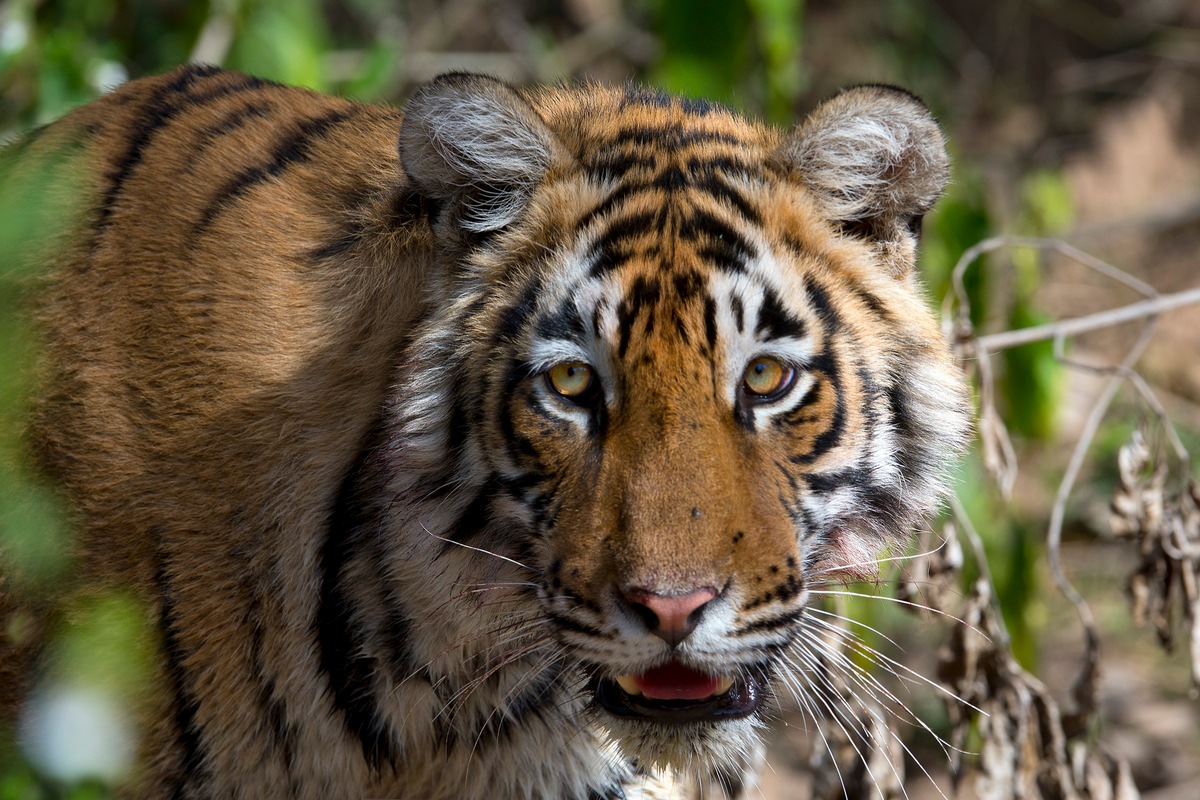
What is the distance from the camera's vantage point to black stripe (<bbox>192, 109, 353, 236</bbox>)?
7.06 ft

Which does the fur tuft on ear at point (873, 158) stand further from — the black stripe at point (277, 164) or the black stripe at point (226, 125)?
the black stripe at point (226, 125)

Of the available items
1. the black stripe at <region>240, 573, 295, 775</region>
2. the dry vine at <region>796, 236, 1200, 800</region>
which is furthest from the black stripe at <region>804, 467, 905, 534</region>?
the black stripe at <region>240, 573, 295, 775</region>

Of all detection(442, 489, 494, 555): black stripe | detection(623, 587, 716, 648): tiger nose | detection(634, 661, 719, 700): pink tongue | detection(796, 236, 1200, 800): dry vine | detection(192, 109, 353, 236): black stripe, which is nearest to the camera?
detection(623, 587, 716, 648): tiger nose

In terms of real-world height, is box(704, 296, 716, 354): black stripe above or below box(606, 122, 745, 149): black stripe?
below

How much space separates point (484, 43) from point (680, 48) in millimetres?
3159

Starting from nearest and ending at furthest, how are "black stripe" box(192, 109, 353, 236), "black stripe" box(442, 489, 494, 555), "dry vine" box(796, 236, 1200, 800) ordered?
"black stripe" box(442, 489, 494, 555) < "black stripe" box(192, 109, 353, 236) < "dry vine" box(796, 236, 1200, 800)

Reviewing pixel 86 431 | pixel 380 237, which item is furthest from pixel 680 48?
pixel 86 431

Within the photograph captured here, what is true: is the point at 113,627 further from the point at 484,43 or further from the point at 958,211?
the point at 484,43

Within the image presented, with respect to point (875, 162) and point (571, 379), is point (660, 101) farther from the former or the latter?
point (571, 379)

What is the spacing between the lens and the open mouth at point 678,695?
181cm

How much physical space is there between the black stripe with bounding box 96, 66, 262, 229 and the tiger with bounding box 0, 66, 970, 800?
4cm

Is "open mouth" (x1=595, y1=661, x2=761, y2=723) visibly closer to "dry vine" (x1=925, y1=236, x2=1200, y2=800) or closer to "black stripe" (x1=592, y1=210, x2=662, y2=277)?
"black stripe" (x1=592, y1=210, x2=662, y2=277)

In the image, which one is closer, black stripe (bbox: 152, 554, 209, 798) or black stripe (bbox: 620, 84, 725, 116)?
black stripe (bbox: 152, 554, 209, 798)

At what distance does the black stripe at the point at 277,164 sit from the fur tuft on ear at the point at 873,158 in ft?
2.70
